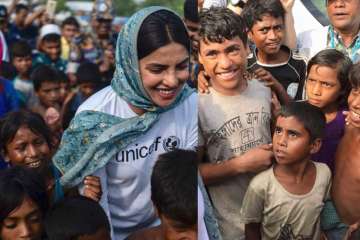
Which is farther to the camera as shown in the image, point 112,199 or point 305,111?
point 112,199

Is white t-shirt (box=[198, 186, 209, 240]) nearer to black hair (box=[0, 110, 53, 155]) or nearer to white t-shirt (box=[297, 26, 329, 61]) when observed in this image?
white t-shirt (box=[297, 26, 329, 61])

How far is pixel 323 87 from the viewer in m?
1.19

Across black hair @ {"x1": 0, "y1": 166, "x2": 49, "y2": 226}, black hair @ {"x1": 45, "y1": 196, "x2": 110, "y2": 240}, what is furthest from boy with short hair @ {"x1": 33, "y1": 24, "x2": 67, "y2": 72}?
black hair @ {"x1": 45, "y1": 196, "x2": 110, "y2": 240}

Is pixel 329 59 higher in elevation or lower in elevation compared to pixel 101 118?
higher

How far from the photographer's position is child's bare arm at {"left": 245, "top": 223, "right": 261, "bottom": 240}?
127 centimetres

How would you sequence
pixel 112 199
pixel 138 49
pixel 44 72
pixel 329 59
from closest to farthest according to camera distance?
pixel 329 59
pixel 138 49
pixel 112 199
pixel 44 72

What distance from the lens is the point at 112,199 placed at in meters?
1.51

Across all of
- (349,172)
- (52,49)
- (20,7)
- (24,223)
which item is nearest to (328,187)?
(349,172)

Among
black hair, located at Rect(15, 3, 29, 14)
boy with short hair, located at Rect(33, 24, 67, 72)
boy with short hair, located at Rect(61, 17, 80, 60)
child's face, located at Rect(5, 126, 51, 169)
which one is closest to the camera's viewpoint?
child's face, located at Rect(5, 126, 51, 169)

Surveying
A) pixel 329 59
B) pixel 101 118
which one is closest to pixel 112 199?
pixel 101 118

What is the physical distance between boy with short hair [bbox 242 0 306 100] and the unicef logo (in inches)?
11.5

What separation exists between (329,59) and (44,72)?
8.79 feet

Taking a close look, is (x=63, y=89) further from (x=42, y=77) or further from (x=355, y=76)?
(x=355, y=76)

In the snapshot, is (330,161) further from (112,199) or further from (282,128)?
(112,199)
